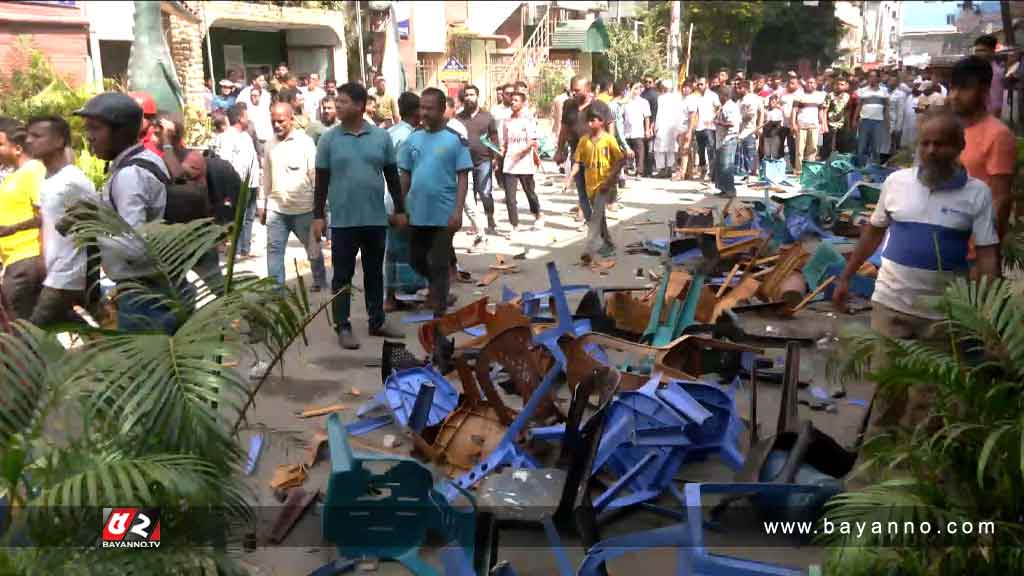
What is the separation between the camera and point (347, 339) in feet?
21.3

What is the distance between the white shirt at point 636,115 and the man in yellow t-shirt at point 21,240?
42.6 feet

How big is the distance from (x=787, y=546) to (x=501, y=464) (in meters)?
1.36

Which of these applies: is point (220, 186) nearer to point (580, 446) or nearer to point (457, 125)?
point (457, 125)

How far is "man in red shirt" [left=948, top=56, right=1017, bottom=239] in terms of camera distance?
4438 mm

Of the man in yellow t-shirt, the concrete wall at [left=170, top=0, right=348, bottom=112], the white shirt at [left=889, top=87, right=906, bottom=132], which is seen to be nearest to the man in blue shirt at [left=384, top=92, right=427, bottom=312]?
the man in yellow t-shirt

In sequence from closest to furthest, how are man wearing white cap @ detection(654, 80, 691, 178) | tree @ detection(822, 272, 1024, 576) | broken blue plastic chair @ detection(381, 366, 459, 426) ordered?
tree @ detection(822, 272, 1024, 576)
broken blue plastic chair @ detection(381, 366, 459, 426)
man wearing white cap @ detection(654, 80, 691, 178)

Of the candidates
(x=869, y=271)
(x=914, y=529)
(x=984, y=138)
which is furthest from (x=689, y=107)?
(x=914, y=529)

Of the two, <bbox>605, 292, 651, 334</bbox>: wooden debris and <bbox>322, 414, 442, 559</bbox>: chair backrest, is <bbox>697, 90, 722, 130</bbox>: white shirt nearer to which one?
<bbox>605, 292, 651, 334</bbox>: wooden debris

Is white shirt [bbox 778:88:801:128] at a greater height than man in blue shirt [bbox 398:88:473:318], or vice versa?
white shirt [bbox 778:88:801:128]

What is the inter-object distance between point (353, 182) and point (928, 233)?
382 cm

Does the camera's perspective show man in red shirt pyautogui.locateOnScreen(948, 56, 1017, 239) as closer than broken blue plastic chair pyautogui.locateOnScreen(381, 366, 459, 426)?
Yes

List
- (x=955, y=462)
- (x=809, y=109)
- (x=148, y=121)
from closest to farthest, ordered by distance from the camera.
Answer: (x=955, y=462) → (x=148, y=121) → (x=809, y=109)

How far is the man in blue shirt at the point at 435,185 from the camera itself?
22.3 ft

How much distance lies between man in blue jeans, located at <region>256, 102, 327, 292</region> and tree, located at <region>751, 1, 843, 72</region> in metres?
37.0
